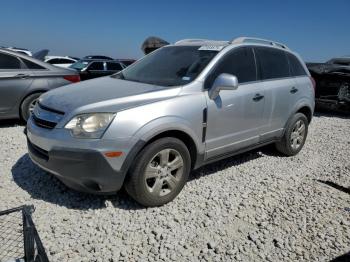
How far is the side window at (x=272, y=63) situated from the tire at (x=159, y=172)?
5.96ft

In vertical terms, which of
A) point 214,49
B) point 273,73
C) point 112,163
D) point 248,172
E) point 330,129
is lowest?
point 330,129

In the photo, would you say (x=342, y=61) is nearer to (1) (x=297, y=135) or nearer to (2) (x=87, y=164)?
(1) (x=297, y=135)

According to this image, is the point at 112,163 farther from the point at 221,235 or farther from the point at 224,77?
the point at 224,77

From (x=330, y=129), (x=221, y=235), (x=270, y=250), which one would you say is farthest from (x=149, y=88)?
(x=330, y=129)

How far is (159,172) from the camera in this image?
3385mm

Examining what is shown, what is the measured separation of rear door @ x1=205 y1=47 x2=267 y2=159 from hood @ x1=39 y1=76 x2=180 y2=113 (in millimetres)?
591

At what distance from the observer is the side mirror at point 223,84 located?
354 cm

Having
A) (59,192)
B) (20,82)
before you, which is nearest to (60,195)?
(59,192)

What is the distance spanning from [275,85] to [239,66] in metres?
0.75

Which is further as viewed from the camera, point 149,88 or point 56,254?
point 149,88

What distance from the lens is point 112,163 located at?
120 inches

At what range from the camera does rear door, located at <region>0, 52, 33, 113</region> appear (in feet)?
20.1

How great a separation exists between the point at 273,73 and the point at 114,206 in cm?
285

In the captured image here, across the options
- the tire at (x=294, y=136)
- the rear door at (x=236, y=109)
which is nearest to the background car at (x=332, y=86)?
the tire at (x=294, y=136)
